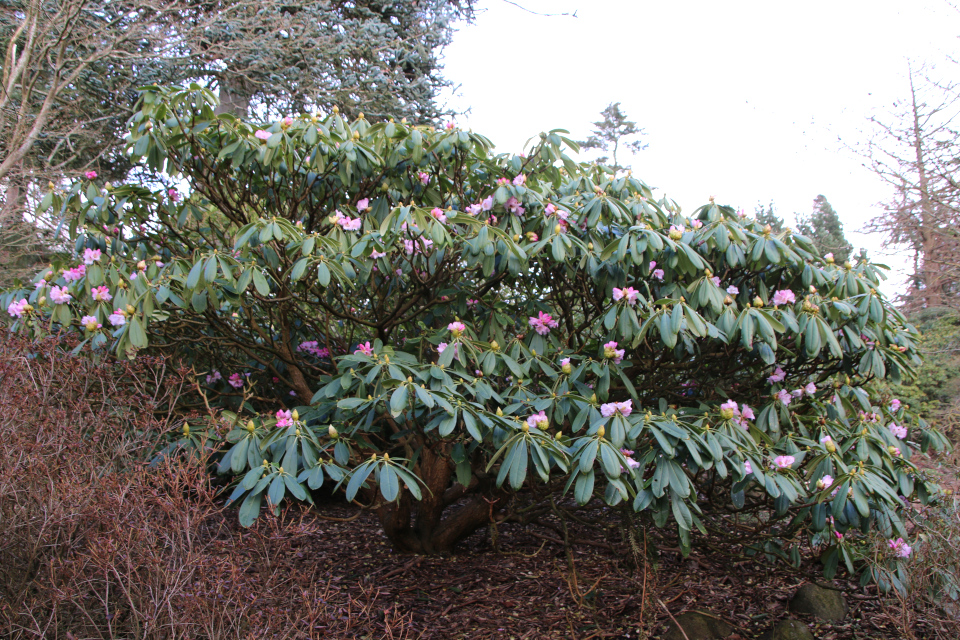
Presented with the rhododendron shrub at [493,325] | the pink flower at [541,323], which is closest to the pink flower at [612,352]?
the rhododendron shrub at [493,325]

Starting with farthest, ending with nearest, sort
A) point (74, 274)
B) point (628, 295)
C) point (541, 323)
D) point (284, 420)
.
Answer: point (541, 323) → point (74, 274) → point (628, 295) → point (284, 420)

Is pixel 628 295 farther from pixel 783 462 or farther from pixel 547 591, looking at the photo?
pixel 547 591

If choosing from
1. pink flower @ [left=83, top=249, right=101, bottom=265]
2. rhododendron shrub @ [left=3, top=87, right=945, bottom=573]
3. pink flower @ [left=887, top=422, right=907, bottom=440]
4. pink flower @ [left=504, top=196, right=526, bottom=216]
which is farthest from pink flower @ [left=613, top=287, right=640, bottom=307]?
pink flower @ [left=83, top=249, right=101, bottom=265]

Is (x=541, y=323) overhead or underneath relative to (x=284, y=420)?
overhead

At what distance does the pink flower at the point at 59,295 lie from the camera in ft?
8.34

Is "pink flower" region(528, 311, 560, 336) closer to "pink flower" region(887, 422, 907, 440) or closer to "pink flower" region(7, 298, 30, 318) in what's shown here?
"pink flower" region(887, 422, 907, 440)

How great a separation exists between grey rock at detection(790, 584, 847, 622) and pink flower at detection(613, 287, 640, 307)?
1.81 metres

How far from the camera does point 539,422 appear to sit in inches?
81.6

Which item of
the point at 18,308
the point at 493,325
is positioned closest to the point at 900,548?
the point at 493,325

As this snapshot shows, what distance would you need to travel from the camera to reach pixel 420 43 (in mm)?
8227

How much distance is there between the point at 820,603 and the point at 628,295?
188cm

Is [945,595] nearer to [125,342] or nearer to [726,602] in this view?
[726,602]

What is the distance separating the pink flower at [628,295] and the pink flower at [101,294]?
80.1 inches

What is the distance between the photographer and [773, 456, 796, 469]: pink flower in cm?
226
